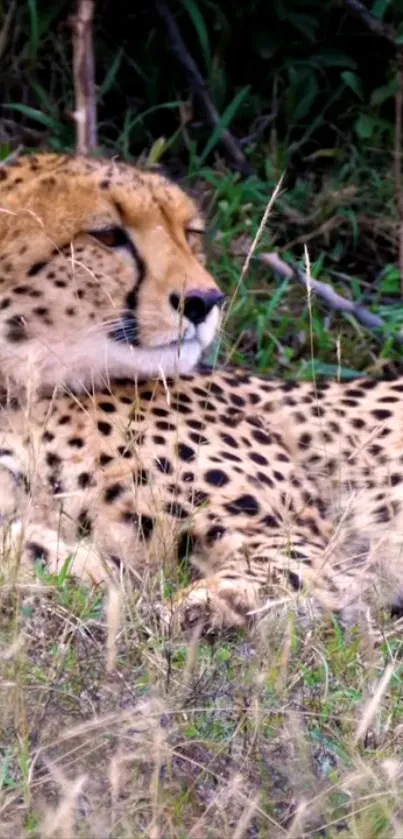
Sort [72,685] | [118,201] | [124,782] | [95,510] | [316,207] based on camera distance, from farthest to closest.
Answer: [316,207]
[118,201]
[95,510]
[72,685]
[124,782]

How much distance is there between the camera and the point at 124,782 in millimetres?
2008

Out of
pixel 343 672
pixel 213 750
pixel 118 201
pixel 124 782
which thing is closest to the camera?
pixel 124 782

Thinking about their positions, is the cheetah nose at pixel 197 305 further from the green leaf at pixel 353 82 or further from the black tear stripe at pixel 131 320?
the green leaf at pixel 353 82

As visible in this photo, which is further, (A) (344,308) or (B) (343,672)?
(A) (344,308)

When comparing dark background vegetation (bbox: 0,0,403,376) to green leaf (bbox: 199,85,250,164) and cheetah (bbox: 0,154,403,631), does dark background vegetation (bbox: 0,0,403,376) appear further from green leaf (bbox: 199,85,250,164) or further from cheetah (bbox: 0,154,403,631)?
cheetah (bbox: 0,154,403,631)

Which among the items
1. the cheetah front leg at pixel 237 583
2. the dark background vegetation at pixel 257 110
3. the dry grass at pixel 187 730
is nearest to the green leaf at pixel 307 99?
the dark background vegetation at pixel 257 110

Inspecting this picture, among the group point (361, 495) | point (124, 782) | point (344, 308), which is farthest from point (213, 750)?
point (344, 308)

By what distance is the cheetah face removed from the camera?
125 inches

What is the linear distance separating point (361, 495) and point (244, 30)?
1878mm

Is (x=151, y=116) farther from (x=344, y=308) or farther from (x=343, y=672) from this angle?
(x=343, y=672)

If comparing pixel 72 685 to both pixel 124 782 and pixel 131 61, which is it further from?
pixel 131 61

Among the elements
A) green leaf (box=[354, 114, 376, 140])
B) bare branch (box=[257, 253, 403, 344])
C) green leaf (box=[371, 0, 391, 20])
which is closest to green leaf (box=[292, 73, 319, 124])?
green leaf (box=[354, 114, 376, 140])

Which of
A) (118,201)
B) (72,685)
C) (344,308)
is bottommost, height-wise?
(344,308)

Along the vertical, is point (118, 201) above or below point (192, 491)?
above
